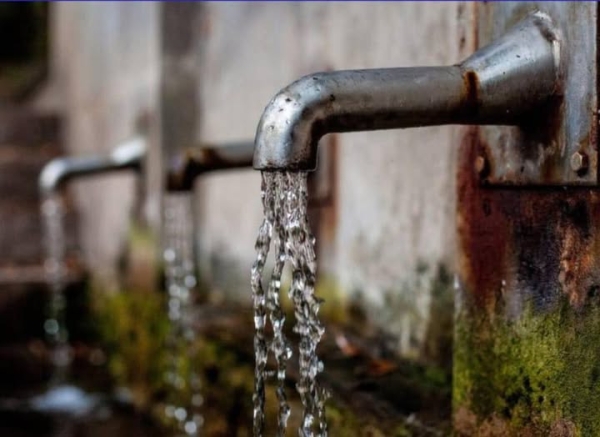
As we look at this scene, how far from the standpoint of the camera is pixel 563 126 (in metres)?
1.57

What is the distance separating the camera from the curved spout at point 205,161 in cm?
289

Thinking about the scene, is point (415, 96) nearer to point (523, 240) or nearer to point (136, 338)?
point (523, 240)

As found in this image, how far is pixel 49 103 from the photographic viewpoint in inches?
328

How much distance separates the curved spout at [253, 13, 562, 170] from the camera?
1481mm

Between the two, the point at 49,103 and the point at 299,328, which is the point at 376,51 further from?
the point at 49,103

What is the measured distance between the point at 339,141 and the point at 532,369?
1.61m

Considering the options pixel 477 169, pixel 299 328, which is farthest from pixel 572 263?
pixel 299 328

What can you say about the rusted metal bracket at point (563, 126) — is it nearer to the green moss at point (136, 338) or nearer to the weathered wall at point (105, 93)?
the green moss at point (136, 338)

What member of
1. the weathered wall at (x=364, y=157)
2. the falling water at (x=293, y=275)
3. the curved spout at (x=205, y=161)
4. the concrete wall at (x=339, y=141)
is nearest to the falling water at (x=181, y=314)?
the concrete wall at (x=339, y=141)

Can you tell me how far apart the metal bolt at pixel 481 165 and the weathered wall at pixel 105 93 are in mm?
3050

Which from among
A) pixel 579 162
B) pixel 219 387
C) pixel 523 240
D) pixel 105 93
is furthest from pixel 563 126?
pixel 105 93

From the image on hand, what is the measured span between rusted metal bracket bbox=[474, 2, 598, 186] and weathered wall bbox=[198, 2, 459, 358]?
0.61 metres

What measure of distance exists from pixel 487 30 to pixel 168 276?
9.51ft

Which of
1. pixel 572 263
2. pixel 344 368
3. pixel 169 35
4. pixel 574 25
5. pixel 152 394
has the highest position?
pixel 169 35
